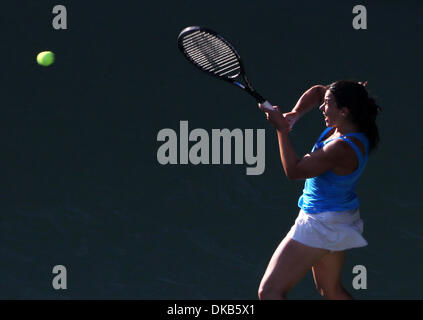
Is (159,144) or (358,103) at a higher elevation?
(159,144)

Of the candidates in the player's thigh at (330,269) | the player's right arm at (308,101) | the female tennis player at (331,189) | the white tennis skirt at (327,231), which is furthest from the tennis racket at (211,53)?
the player's thigh at (330,269)

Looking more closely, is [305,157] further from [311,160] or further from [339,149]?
[339,149]

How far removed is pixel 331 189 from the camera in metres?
5.93

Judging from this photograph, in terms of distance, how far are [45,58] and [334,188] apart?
13.5 ft

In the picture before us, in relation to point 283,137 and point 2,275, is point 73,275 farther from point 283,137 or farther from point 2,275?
point 283,137

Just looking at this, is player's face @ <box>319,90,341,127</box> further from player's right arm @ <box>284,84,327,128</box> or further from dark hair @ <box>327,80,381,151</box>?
player's right arm @ <box>284,84,327,128</box>

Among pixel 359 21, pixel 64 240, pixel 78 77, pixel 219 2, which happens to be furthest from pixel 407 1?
pixel 64 240

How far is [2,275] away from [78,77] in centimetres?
286

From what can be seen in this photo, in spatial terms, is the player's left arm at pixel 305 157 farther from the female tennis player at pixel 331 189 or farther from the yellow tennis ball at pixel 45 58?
the yellow tennis ball at pixel 45 58

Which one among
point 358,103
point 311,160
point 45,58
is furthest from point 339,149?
point 45,58

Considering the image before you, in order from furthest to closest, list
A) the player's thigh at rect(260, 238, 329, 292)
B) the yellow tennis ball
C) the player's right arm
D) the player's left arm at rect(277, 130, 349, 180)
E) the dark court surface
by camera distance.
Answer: the yellow tennis ball, the dark court surface, the player's right arm, the player's thigh at rect(260, 238, 329, 292), the player's left arm at rect(277, 130, 349, 180)

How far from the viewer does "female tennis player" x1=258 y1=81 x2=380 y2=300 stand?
5.84 metres

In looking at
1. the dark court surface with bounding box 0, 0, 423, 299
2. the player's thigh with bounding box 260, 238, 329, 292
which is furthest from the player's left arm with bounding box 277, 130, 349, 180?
the dark court surface with bounding box 0, 0, 423, 299

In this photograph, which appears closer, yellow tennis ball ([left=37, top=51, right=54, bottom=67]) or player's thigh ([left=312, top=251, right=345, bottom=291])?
player's thigh ([left=312, top=251, right=345, bottom=291])
